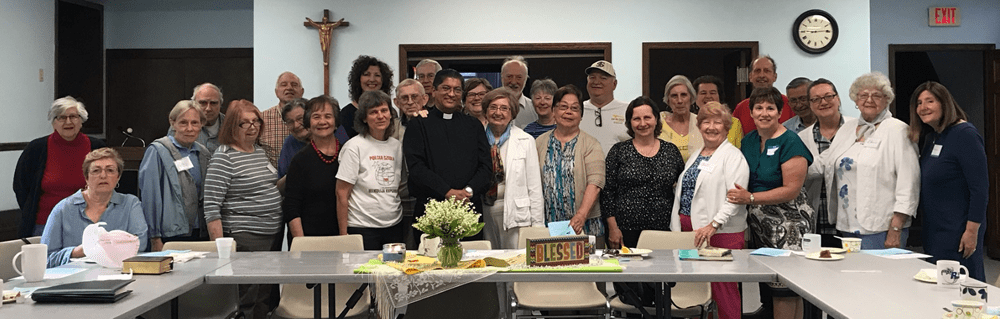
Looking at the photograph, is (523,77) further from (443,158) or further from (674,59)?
(674,59)

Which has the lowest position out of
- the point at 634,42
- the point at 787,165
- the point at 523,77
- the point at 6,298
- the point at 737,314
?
the point at 737,314

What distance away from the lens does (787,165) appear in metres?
4.23

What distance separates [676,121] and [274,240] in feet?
8.13

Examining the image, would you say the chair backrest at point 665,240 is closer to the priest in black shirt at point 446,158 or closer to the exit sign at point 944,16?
the priest in black shirt at point 446,158

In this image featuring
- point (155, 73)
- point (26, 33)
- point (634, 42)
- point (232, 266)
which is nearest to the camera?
point (232, 266)

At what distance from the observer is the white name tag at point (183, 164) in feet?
14.5

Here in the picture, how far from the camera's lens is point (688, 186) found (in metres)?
4.27

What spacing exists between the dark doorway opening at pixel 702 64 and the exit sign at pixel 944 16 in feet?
7.15

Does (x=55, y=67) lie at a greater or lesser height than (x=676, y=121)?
greater

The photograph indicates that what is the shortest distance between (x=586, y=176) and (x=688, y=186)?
58cm

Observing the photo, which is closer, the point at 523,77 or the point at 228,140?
the point at 228,140

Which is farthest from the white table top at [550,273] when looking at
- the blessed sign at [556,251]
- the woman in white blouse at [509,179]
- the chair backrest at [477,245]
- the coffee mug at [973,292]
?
the woman in white blouse at [509,179]

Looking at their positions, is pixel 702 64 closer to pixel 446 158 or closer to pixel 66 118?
pixel 446 158

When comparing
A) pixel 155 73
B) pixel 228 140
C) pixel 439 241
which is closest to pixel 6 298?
pixel 439 241
